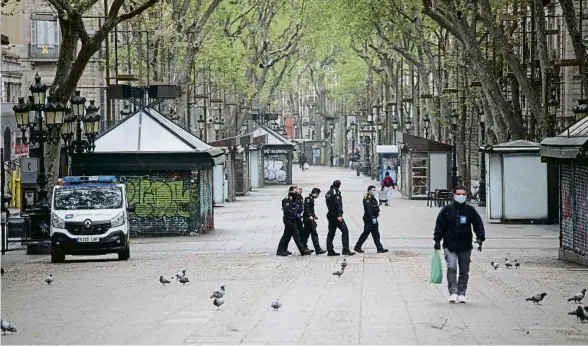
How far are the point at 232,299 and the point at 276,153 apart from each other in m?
66.0

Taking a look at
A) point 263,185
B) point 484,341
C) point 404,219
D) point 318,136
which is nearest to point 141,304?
point 484,341

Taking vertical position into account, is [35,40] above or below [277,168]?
above

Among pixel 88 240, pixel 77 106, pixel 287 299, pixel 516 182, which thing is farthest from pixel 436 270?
pixel 516 182

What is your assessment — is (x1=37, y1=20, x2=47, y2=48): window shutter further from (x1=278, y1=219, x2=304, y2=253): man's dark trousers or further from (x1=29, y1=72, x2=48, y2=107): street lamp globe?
(x1=278, y1=219, x2=304, y2=253): man's dark trousers

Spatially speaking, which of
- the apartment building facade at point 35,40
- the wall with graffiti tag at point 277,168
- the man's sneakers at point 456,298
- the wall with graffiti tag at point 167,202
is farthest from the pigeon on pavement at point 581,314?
the wall with graffiti tag at point 277,168

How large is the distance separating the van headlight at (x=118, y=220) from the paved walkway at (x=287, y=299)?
0.89 m

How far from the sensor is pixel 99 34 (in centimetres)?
2995

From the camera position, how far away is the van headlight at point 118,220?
29.1m

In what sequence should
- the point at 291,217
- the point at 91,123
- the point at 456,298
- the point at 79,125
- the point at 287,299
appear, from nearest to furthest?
the point at 456,298 → the point at 287,299 → the point at 291,217 → the point at 91,123 → the point at 79,125

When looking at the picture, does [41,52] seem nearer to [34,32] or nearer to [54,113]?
[34,32]

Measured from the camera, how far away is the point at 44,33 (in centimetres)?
7244

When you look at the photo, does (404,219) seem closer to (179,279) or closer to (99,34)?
(99,34)

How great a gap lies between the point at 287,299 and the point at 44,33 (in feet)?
182

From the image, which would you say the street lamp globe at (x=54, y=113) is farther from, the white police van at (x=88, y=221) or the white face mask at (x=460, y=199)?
the white face mask at (x=460, y=199)
